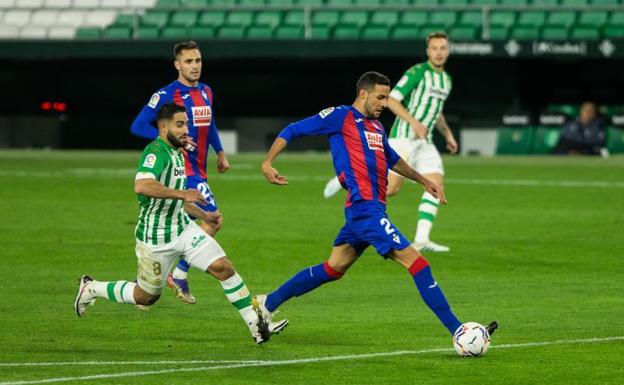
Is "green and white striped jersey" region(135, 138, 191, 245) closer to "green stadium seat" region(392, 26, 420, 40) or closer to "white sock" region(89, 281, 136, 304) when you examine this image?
"white sock" region(89, 281, 136, 304)

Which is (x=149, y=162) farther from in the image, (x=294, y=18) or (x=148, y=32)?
(x=148, y=32)

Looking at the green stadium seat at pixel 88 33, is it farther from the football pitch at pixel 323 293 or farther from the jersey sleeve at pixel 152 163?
the jersey sleeve at pixel 152 163

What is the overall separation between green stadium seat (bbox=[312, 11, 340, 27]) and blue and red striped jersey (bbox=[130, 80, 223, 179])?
21.2 m

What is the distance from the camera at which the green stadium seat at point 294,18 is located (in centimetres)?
3359

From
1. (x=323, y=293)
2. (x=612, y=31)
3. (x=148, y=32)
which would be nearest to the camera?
(x=323, y=293)

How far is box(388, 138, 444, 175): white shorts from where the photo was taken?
1605cm

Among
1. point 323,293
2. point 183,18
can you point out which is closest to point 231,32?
point 183,18

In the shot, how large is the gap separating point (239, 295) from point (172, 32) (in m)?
25.0

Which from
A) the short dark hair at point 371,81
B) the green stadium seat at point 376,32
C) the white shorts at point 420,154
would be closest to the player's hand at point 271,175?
the short dark hair at point 371,81

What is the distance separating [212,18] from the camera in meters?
34.8

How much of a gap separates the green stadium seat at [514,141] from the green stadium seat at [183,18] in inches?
301

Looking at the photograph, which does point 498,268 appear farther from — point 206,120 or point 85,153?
point 85,153

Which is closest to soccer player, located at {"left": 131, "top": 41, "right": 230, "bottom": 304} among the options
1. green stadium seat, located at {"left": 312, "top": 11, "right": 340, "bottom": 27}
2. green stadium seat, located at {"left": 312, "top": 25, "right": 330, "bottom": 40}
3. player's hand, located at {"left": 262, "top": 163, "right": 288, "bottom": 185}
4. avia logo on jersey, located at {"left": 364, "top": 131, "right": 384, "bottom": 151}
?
player's hand, located at {"left": 262, "top": 163, "right": 288, "bottom": 185}

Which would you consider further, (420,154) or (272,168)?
(420,154)
